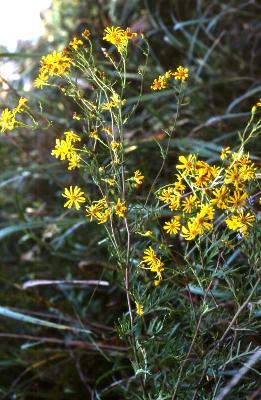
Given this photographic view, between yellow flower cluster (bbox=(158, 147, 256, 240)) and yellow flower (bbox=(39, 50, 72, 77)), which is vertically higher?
yellow flower (bbox=(39, 50, 72, 77))

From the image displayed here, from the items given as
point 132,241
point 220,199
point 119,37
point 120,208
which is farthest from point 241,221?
point 132,241

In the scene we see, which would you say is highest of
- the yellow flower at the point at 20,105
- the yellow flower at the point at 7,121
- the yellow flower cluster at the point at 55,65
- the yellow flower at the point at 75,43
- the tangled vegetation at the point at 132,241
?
the yellow flower at the point at 75,43

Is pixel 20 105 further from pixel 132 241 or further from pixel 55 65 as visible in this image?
pixel 132 241

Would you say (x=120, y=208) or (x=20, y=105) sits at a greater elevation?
(x=20, y=105)

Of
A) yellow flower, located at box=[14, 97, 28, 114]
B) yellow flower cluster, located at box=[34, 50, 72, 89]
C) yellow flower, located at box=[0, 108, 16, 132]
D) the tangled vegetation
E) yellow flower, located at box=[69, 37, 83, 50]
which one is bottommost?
the tangled vegetation

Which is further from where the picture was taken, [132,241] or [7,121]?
[132,241]

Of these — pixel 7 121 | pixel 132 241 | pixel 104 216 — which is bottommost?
pixel 132 241

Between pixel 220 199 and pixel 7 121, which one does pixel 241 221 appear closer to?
pixel 220 199

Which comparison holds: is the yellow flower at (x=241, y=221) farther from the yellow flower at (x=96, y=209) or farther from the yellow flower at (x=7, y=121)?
the yellow flower at (x=7, y=121)

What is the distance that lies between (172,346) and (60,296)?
696 millimetres

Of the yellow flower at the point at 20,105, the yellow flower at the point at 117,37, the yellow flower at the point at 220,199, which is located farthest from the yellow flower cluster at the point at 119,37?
the yellow flower at the point at 220,199

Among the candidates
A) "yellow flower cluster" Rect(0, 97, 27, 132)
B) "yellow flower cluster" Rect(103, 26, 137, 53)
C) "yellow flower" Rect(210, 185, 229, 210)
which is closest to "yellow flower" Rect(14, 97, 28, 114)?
"yellow flower cluster" Rect(0, 97, 27, 132)

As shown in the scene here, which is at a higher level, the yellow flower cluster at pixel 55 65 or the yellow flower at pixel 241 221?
the yellow flower cluster at pixel 55 65

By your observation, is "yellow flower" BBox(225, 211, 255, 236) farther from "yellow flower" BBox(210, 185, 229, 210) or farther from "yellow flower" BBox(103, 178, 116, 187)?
"yellow flower" BBox(103, 178, 116, 187)
